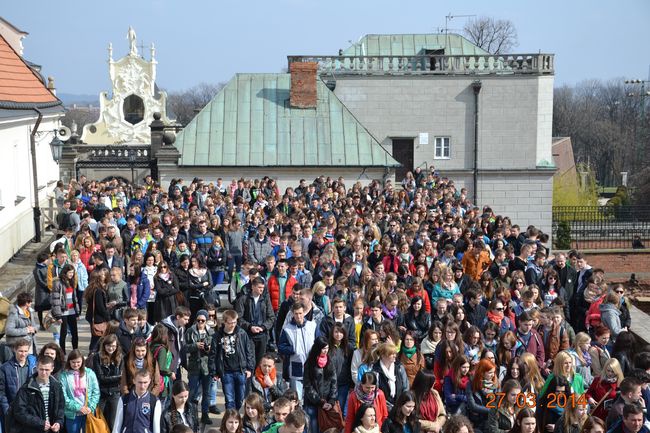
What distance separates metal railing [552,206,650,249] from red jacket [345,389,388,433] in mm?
25041

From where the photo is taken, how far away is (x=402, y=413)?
8938 mm

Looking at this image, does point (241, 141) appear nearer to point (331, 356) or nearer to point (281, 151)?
point (281, 151)

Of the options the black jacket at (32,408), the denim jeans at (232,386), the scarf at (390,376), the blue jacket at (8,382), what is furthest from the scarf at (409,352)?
the blue jacket at (8,382)

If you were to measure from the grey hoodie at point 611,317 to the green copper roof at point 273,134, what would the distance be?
61.6 ft

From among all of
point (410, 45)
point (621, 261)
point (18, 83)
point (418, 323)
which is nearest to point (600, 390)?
point (418, 323)

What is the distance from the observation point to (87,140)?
70.6 m

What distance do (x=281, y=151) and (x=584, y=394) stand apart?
71.8 feet

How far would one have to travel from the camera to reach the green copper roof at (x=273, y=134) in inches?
1208

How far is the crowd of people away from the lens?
901 centimetres

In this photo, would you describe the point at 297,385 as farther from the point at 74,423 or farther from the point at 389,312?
the point at 74,423

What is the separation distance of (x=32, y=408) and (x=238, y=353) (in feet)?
8.65

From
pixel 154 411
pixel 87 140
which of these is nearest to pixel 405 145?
pixel 154 411

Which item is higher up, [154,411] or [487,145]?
[487,145]

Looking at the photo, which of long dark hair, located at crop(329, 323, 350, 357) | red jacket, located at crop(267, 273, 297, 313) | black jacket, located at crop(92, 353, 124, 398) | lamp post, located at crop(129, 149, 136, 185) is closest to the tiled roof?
lamp post, located at crop(129, 149, 136, 185)
